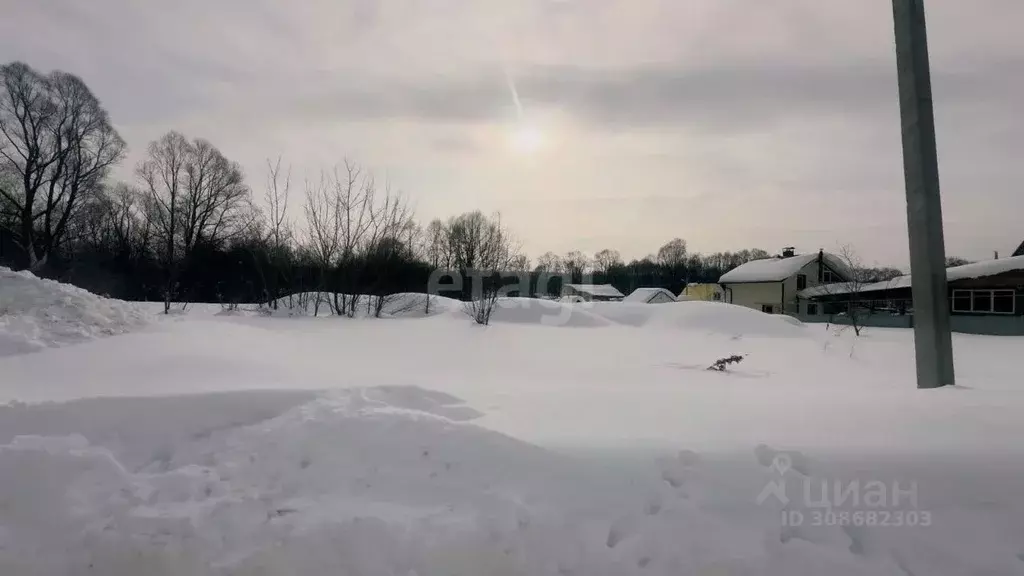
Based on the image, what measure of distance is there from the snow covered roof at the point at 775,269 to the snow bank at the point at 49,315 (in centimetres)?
3901

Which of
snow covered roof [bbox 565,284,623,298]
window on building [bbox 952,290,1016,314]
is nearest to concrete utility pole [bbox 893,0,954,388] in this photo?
window on building [bbox 952,290,1016,314]

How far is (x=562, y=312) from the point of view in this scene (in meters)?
19.5

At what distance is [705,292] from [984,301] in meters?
21.1

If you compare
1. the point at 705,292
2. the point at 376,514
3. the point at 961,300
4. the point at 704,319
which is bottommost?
the point at 376,514

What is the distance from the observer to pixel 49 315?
6.99m

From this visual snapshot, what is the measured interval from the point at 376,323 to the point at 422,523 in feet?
37.6

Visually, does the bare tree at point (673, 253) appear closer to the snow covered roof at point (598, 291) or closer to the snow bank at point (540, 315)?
the snow covered roof at point (598, 291)

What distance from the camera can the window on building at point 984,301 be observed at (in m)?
25.2

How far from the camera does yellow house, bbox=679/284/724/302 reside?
43531 mm

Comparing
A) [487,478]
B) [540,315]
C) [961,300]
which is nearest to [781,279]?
[961,300]

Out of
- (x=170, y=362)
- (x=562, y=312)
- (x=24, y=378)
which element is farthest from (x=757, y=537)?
(x=562, y=312)

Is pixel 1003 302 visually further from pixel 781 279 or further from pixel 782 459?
pixel 782 459

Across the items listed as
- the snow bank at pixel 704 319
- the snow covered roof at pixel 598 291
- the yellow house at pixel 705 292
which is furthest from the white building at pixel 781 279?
the snow bank at pixel 704 319

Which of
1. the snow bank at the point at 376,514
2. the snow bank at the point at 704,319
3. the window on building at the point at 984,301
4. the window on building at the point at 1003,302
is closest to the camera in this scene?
the snow bank at the point at 376,514
